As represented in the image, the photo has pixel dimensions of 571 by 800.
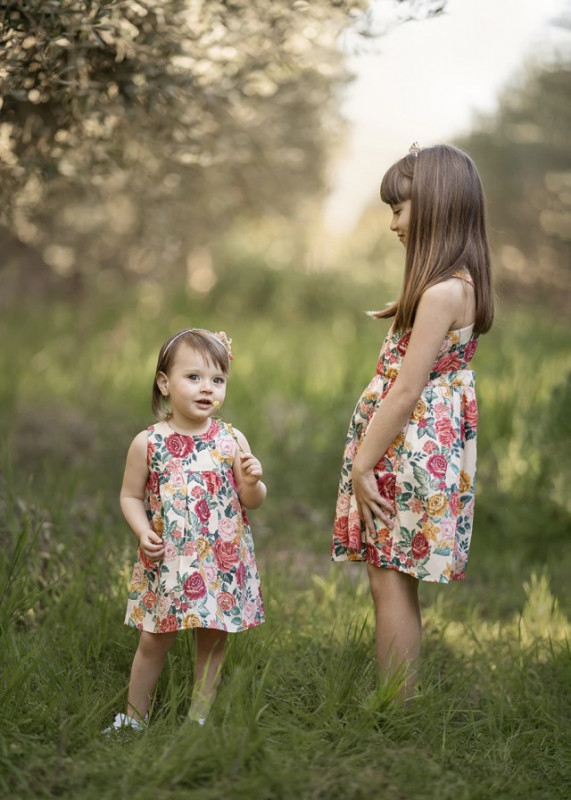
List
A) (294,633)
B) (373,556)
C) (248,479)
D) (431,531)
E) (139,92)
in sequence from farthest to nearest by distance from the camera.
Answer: (139,92) → (294,633) → (373,556) → (431,531) → (248,479)

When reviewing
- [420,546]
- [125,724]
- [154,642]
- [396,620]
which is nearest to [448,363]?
[420,546]

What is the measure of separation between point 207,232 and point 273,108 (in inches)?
89.9

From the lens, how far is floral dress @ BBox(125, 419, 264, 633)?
99.2 inches

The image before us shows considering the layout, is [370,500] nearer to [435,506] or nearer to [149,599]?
[435,506]

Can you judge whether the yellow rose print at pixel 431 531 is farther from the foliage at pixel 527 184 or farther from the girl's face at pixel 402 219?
the foliage at pixel 527 184

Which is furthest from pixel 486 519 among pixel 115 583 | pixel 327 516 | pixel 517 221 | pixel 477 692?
pixel 517 221

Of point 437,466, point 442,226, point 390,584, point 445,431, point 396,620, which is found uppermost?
point 442,226

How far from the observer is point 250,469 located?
2.56m

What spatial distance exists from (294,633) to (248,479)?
881 mm

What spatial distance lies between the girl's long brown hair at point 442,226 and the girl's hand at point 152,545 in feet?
3.12

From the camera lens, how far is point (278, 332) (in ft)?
33.7

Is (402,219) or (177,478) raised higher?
(402,219)

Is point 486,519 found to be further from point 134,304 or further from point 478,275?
point 134,304

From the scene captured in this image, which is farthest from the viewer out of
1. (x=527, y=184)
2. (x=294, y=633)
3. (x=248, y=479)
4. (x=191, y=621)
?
(x=527, y=184)
